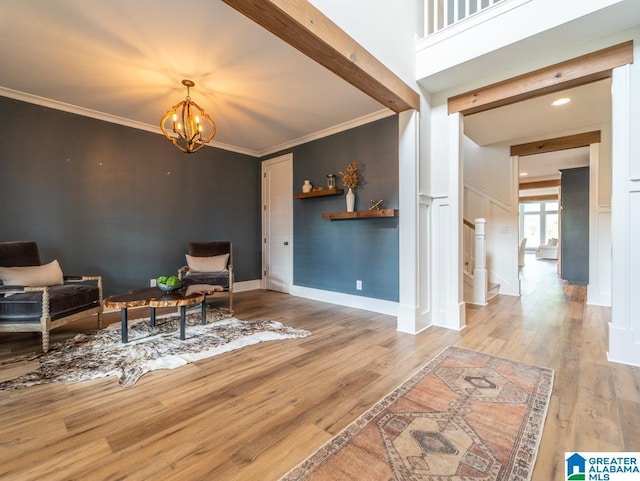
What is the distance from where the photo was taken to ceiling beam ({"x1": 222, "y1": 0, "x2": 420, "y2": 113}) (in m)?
1.53

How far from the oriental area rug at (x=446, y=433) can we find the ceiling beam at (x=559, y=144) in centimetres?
418

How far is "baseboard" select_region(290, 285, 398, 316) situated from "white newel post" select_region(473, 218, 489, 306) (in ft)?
4.77

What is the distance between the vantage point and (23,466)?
1.24 metres

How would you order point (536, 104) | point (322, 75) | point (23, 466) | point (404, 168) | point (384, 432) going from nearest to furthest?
point (23, 466), point (384, 432), point (322, 75), point (404, 168), point (536, 104)

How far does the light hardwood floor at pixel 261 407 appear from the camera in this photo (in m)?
1.27

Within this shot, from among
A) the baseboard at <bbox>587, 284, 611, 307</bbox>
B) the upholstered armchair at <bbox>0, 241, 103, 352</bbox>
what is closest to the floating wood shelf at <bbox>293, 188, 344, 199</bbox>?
the upholstered armchair at <bbox>0, 241, 103, 352</bbox>

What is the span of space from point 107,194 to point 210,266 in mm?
A: 1634

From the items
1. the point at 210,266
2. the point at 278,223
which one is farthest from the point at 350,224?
the point at 210,266

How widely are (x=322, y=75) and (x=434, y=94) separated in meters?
1.29

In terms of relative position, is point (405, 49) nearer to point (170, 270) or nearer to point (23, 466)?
point (23, 466)

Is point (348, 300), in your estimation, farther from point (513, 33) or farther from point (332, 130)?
point (513, 33)

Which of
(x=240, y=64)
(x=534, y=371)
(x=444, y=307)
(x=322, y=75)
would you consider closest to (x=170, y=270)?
(x=240, y=64)

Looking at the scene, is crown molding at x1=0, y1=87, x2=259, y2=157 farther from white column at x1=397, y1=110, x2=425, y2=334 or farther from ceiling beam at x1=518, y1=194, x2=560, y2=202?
ceiling beam at x1=518, y1=194, x2=560, y2=202

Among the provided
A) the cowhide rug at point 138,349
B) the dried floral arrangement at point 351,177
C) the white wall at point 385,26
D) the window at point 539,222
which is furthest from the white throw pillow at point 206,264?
the window at point 539,222
